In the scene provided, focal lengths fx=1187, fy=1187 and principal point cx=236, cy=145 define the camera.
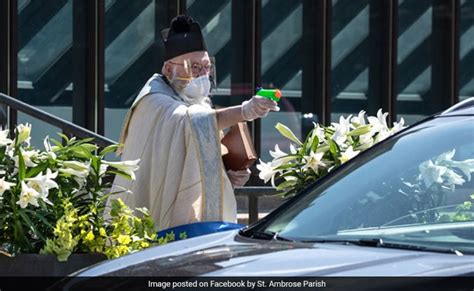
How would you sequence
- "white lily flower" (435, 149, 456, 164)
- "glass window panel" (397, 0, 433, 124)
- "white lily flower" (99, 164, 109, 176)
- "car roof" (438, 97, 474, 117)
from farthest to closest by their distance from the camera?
"glass window panel" (397, 0, 433, 124), "white lily flower" (99, 164, 109, 176), "car roof" (438, 97, 474, 117), "white lily flower" (435, 149, 456, 164)

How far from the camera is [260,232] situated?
4547mm

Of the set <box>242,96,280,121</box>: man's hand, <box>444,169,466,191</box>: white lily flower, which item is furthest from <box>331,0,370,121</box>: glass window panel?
<box>444,169,466,191</box>: white lily flower

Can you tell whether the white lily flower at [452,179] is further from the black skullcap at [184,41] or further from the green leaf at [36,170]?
the black skullcap at [184,41]

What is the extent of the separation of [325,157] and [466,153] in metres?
2.19

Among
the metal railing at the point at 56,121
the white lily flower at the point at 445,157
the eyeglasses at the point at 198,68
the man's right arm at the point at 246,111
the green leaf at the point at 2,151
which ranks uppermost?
the eyeglasses at the point at 198,68

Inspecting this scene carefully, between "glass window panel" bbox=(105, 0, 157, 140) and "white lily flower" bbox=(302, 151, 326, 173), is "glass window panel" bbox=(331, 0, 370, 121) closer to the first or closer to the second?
"glass window panel" bbox=(105, 0, 157, 140)

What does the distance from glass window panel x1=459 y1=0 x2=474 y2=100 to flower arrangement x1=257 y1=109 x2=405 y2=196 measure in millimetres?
8251

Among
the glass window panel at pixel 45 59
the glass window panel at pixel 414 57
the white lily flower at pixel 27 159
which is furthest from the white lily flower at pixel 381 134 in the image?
the glass window panel at pixel 414 57

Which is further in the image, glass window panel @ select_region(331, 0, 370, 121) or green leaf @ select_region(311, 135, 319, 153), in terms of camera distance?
glass window panel @ select_region(331, 0, 370, 121)

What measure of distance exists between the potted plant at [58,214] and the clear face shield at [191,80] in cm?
96

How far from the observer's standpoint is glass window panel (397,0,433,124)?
47.3 feet

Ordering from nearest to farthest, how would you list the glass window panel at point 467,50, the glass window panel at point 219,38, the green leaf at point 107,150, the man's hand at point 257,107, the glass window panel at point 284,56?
the green leaf at point 107,150 → the man's hand at point 257,107 → the glass window panel at point 219,38 → the glass window panel at point 284,56 → the glass window panel at point 467,50

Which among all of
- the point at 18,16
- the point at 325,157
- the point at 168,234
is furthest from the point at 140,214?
the point at 18,16

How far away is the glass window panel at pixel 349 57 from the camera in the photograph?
14086 millimetres
